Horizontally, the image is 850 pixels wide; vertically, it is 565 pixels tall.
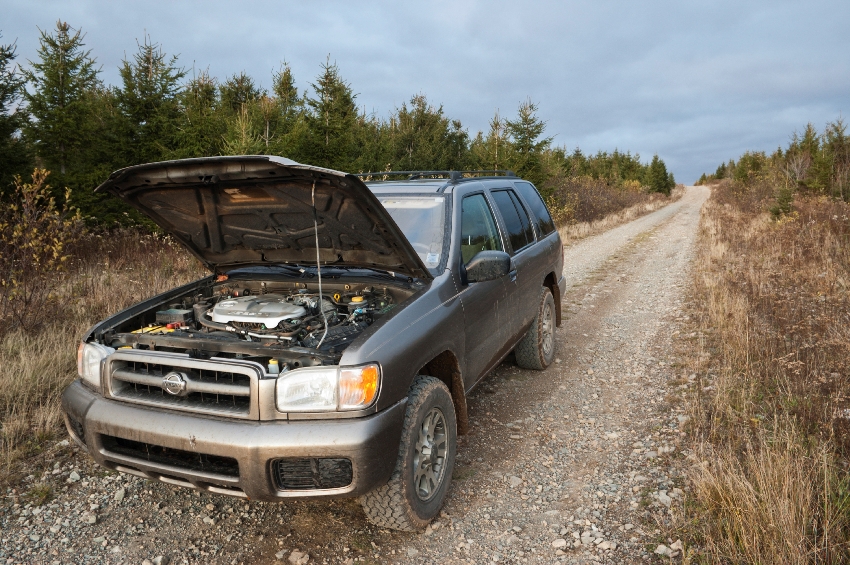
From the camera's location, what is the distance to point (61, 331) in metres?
5.40

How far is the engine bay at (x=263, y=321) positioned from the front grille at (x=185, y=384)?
0.14 metres

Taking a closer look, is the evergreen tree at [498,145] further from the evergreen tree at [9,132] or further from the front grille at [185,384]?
the front grille at [185,384]

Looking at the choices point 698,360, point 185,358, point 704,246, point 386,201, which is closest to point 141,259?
point 386,201

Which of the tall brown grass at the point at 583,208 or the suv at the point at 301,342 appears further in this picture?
the tall brown grass at the point at 583,208

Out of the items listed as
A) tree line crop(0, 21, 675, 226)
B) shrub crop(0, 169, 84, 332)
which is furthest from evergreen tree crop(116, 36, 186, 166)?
shrub crop(0, 169, 84, 332)

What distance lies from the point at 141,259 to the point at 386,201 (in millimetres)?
7093

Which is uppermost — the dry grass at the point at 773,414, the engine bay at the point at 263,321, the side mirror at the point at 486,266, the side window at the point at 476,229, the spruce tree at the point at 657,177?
the spruce tree at the point at 657,177

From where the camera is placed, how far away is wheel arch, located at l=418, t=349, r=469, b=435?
3296mm

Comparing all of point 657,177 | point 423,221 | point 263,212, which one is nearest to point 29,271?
point 263,212

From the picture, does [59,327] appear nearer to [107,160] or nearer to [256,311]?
[256,311]

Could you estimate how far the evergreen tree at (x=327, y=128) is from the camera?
1461 cm

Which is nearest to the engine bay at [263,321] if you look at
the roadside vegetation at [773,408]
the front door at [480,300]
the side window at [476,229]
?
the front door at [480,300]

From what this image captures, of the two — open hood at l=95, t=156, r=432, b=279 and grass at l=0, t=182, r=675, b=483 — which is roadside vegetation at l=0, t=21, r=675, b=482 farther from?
open hood at l=95, t=156, r=432, b=279

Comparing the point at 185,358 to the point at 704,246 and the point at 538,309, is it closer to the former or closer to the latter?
the point at 538,309
